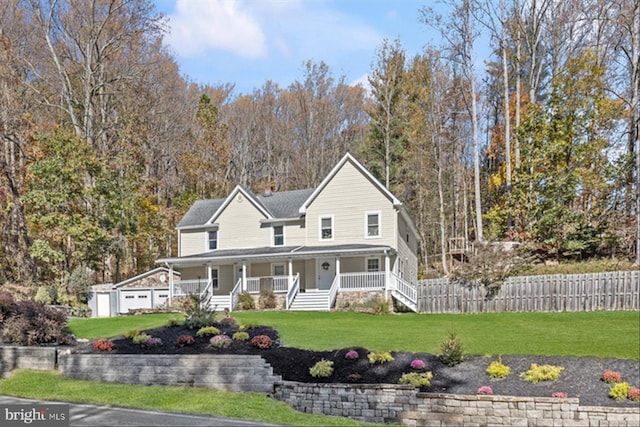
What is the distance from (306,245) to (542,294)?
39.4 ft

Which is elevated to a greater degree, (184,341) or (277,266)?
(277,266)

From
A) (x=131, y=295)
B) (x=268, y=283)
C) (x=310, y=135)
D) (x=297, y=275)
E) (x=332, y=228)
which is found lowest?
(x=131, y=295)

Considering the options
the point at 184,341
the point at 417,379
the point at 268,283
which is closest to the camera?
the point at 417,379

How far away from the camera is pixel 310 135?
41.3 m

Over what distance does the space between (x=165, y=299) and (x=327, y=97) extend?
22.6m

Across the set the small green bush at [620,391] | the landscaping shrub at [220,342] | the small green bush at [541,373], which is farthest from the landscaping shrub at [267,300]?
the small green bush at [620,391]

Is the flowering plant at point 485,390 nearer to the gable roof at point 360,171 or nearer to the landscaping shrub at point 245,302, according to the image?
the gable roof at point 360,171

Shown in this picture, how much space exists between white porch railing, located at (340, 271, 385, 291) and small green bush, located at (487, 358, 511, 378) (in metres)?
12.7

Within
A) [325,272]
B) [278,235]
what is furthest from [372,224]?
[278,235]

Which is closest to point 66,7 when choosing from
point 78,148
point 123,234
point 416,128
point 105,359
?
point 78,148

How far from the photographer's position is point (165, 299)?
26.7 m

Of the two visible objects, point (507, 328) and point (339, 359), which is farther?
point (507, 328)

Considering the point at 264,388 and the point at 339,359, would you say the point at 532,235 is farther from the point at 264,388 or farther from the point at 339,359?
the point at 264,388

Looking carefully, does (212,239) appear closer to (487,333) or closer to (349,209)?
(349,209)
